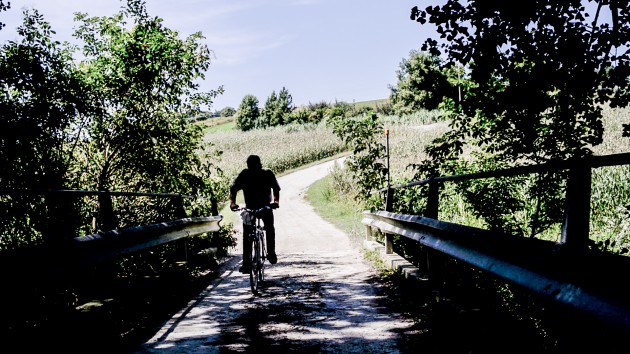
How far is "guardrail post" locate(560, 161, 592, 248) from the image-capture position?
2.38m

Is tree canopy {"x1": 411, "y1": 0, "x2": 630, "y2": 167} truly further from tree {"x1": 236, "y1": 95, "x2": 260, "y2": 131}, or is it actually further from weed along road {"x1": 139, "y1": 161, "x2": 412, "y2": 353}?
tree {"x1": 236, "y1": 95, "x2": 260, "y2": 131}

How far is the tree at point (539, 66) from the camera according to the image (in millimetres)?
5977

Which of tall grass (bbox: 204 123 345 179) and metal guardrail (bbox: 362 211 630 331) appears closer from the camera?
metal guardrail (bbox: 362 211 630 331)

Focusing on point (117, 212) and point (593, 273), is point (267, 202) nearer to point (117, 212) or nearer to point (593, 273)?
point (117, 212)

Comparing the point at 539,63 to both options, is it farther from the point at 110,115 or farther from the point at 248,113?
the point at 248,113

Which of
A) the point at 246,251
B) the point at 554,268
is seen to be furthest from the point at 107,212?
the point at 554,268

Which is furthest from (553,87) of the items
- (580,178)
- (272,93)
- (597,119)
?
(272,93)

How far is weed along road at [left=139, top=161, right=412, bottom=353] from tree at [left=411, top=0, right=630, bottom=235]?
2.74 m

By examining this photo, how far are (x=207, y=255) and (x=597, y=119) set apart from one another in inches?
260

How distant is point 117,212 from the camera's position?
372 inches

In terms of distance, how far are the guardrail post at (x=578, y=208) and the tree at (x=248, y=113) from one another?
97.2 meters

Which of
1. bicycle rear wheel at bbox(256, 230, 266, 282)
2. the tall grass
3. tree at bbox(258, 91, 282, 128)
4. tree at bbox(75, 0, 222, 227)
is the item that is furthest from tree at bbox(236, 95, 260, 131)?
bicycle rear wheel at bbox(256, 230, 266, 282)

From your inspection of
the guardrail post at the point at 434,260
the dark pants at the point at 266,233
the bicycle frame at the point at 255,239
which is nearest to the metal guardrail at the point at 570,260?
the guardrail post at the point at 434,260

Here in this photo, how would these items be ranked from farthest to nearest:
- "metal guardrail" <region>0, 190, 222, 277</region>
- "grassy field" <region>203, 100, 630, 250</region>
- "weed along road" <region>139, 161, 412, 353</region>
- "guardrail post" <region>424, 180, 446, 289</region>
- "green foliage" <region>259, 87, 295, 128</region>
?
"green foliage" <region>259, 87, 295, 128</region> → "grassy field" <region>203, 100, 630, 250</region> → "guardrail post" <region>424, 180, 446, 289</region> → "weed along road" <region>139, 161, 412, 353</region> → "metal guardrail" <region>0, 190, 222, 277</region>
